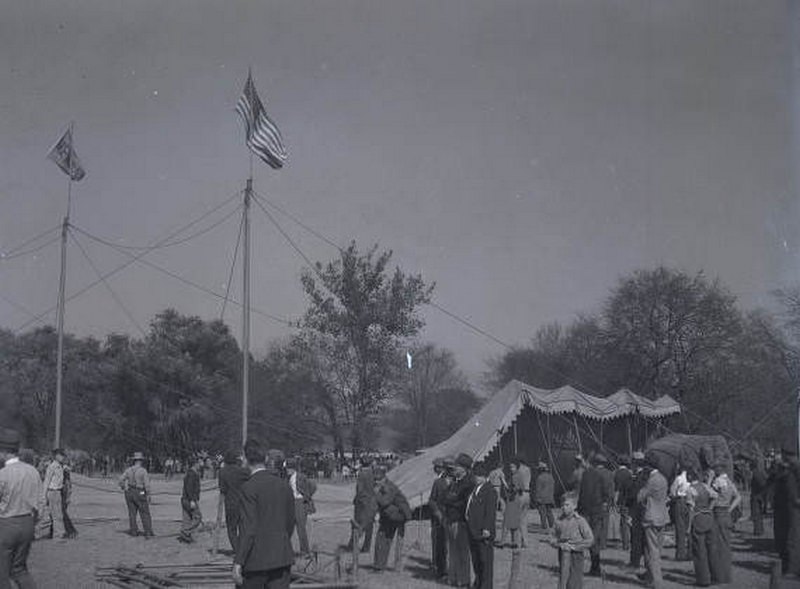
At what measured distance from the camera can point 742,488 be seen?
133 feet

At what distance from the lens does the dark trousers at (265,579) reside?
837 cm

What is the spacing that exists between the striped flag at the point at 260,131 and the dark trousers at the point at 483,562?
40.0 feet

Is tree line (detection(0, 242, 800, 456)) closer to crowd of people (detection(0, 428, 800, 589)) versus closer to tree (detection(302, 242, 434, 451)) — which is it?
tree (detection(302, 242, 434, 451))

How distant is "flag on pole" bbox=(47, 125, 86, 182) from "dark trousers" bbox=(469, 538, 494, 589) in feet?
69.2

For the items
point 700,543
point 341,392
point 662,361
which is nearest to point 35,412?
point 341,392

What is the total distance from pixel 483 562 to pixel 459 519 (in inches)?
49.0

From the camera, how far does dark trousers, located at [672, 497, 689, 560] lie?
1730cm

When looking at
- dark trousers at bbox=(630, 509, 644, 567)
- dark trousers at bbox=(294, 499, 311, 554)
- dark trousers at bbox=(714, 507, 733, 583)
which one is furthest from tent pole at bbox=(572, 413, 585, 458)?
dark trousers at bbox=(714, 507, 733, 583)

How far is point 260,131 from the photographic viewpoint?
22500 mm

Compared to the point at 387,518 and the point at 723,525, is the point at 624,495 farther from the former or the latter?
the point at 387,518

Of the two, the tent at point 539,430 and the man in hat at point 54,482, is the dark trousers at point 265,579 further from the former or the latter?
the tent at point 539,430

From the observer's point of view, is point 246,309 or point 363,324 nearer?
point 246,309

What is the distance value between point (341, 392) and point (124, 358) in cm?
2278

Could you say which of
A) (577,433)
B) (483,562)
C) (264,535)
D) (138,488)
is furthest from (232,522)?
(577,433)
